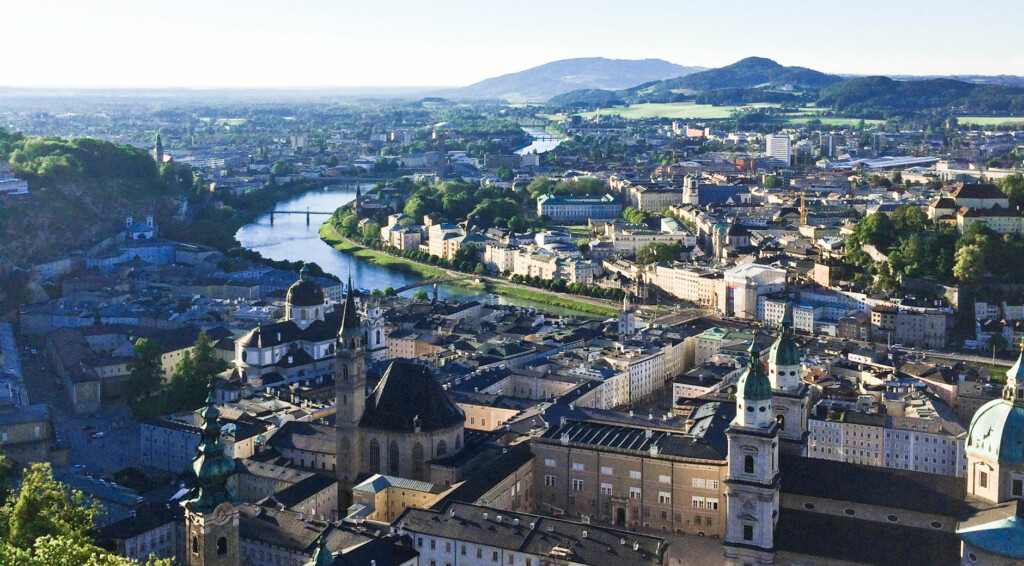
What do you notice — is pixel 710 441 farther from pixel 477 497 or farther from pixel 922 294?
pixel 922 294

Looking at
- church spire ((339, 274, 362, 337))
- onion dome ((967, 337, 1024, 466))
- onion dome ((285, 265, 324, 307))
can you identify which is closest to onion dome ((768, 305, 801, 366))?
onion dome ((967, 337, 1024, 466))

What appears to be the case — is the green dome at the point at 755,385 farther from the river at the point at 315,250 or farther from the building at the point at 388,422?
the river at the point at 315,250

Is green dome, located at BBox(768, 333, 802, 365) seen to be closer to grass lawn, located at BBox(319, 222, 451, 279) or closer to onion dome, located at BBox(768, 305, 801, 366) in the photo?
onion dome, located at BBox(768, 305, 801, 366)

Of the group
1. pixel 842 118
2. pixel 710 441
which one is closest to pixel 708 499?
pixel 710 441

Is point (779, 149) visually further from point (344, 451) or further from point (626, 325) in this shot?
point (344, 451)

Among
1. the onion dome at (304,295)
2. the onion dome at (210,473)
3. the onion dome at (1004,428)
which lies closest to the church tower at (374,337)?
the onion dome at (304,295)

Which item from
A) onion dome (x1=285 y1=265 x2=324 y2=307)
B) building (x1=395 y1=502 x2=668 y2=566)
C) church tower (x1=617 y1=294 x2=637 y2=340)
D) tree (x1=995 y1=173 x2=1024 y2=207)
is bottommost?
church tower (x1=617 y1=294 x2=637 y2=340)
